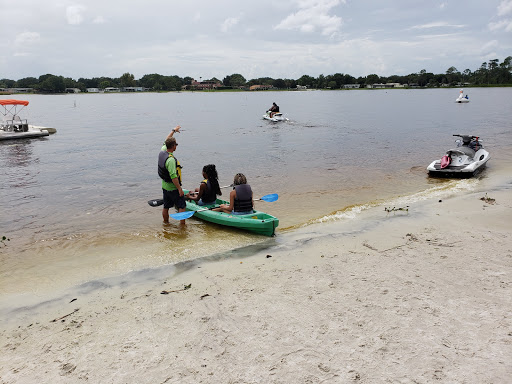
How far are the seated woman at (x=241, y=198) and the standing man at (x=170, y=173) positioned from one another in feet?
4.09

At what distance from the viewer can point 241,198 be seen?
30.9 feet

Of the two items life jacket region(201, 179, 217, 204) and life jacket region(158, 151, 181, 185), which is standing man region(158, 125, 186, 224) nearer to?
life jacket region(158, 151, 181, 185)

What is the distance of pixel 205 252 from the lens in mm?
8062

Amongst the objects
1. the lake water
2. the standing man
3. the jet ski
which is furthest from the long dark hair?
the jet ski

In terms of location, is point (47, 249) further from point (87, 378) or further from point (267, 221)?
point (87, 378)

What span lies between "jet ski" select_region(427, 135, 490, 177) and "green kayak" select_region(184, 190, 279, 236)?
978 centimetres

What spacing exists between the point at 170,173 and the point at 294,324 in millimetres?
5140

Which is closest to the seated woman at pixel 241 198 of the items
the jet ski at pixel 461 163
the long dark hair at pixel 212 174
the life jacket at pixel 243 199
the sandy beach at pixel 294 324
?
the life jacket at pixel 243 199

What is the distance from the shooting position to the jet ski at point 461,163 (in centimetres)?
1535

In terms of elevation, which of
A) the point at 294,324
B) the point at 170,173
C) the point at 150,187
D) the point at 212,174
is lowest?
the point at 150,187

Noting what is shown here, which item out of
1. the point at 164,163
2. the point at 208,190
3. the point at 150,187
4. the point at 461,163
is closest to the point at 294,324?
the point at 164,163

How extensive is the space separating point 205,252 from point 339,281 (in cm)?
308

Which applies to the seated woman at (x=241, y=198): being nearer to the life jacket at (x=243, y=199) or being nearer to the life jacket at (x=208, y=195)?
the life jacket at (x=243, y=199)

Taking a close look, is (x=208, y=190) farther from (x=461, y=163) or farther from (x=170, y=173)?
(x=461, y=163)
